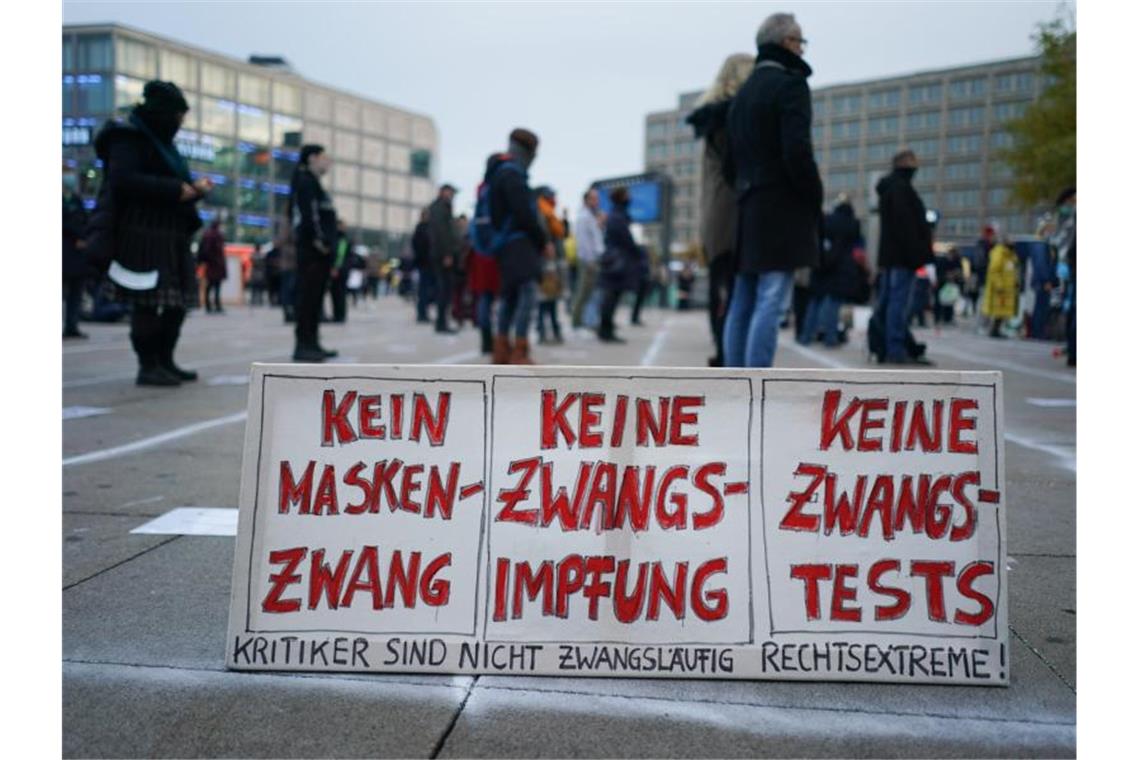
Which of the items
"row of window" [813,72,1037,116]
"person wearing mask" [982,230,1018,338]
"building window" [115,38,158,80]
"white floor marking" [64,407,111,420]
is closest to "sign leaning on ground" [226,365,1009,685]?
"white floor marking" [64,407,111,420]

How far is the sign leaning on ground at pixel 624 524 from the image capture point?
2.37 metres

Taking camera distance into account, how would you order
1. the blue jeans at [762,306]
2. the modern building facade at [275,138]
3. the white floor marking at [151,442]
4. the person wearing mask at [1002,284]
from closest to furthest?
the white floor marking at [151,442]
the blue jeans at [762,306]
the person wearing mask at [1002,284]
the modern building facade at [275,138]

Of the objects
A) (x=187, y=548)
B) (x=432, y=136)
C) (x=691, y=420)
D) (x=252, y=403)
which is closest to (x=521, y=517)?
(x=691, y=420)

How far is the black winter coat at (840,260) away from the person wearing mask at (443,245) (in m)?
4.90

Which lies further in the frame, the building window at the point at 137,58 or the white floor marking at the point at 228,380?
the building window at the point at 137,58

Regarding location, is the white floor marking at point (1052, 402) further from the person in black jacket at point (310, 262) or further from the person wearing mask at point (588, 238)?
the person wearing mask at point (588, 238)

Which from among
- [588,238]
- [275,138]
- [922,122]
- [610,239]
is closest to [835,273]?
[922,122]

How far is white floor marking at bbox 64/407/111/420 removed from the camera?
6.14 m

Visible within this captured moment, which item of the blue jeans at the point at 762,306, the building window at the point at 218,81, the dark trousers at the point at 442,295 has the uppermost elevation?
the building window at the point at 218,81

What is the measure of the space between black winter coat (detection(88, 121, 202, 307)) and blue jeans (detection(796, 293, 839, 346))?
26.5ft

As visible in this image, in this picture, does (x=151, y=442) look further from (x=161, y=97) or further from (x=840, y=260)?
(x=840, y=260)

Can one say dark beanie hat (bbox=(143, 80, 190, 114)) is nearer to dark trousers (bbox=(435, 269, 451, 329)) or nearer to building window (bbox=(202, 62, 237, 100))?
dark trousers (bbox=(435, 269, 451, 329))

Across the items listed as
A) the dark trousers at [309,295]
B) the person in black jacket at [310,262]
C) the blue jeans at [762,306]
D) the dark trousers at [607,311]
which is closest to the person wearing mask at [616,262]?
the dark trousers at [607,311]

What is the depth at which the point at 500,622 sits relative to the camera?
2379 millimetres
